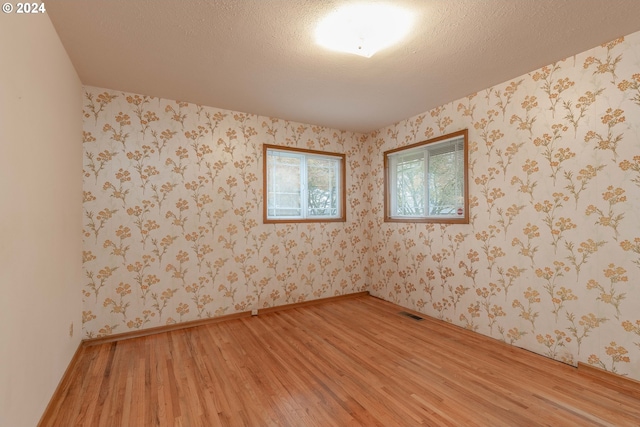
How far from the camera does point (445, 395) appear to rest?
5.98ft

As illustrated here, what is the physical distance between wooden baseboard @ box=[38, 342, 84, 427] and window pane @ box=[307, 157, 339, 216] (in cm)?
270

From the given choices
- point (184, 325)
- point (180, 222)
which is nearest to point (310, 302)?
point (184, 325)

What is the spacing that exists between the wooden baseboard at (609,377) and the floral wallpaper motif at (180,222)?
2.65 m

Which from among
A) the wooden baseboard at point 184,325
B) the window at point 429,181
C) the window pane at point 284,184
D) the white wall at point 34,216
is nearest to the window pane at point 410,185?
the window at point 429,181

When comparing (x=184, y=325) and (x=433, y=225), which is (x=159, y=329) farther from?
(x=433, y=225)

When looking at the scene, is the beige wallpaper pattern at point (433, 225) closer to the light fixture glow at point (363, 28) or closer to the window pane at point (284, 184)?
the window pane at point (284, 184)

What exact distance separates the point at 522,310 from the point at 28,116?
3.67m

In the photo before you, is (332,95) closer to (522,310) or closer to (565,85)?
(565,85)

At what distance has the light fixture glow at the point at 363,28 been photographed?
5.50 ft

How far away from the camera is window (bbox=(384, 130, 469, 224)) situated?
120 inches

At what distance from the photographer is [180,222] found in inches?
118

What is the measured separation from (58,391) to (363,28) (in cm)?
310

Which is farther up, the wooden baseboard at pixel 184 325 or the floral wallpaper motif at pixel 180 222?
the floral wallpaper motif at pixel 180 222

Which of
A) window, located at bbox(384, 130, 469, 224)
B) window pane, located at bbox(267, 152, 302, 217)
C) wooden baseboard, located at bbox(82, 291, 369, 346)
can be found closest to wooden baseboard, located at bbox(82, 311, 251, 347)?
wooden baseboard, located at bbox(82, 291, 369, 346)
